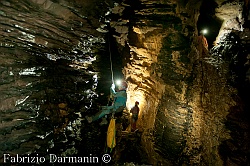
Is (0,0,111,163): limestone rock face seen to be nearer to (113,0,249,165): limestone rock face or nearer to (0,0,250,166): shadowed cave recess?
(0,0,250,166): shadowed cave recess

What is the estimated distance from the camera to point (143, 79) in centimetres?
1046

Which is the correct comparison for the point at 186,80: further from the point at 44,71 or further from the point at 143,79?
→ the point at 44,71

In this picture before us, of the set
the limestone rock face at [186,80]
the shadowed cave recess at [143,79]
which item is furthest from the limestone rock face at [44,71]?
the limestone rock face at [186,80]

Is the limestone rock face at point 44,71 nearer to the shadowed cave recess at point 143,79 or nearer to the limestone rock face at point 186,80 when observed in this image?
the shadowed cave recess at point 143,79

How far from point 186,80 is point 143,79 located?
351 centimetres

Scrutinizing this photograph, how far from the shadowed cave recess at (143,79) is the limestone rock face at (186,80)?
1.4 inches

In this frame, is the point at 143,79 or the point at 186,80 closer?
the point at 186,80

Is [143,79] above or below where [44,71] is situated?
above

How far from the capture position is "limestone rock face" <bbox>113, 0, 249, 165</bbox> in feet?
18.1

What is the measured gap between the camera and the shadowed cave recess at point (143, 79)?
554cm

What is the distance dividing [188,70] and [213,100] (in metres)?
1.63

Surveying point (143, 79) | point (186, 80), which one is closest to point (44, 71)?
point (143, 79)

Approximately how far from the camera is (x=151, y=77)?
9.50 m

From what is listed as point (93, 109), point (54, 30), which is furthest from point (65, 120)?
point (54, 30)
